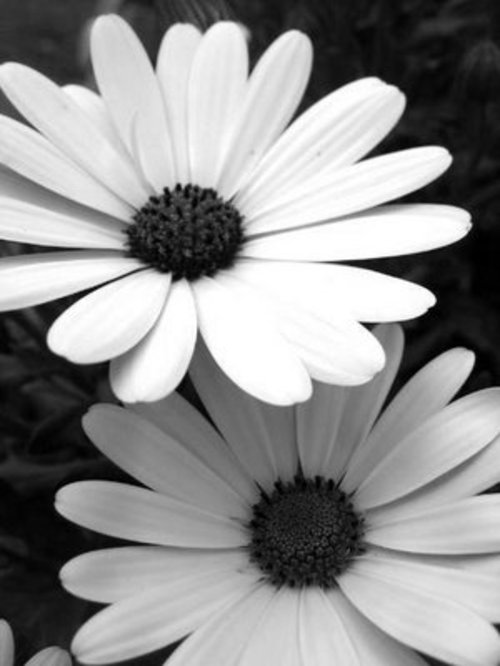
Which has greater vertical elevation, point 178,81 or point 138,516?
point 178,81

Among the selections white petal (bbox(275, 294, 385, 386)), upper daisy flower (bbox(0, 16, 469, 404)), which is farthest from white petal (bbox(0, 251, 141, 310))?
white petal (bbox(275, 294, 385, 386))

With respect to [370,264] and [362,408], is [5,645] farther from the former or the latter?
[370,264]

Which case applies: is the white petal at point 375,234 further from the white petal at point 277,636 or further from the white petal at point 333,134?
the white petal at point 277,636

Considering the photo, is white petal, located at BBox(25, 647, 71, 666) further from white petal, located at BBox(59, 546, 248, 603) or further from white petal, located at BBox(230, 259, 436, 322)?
white petal, located at BBox(230, 259, 436, 322)

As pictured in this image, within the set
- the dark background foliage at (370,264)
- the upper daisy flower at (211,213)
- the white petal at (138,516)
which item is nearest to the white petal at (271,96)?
the upper daisy flower at (211,213)

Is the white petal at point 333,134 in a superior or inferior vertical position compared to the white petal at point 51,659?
superior

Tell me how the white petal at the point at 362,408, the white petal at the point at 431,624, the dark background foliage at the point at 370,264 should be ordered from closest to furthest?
the white petal at the point at 431,624
the white petal at the point at 362,408
the dark background foliage at the point at 370,264

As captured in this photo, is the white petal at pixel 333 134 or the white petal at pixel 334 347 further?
the white petal at pixel 333 134

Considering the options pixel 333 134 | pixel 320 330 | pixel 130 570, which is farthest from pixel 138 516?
pixel 333 134

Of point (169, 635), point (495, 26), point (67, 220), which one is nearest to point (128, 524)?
point (169, 635)
